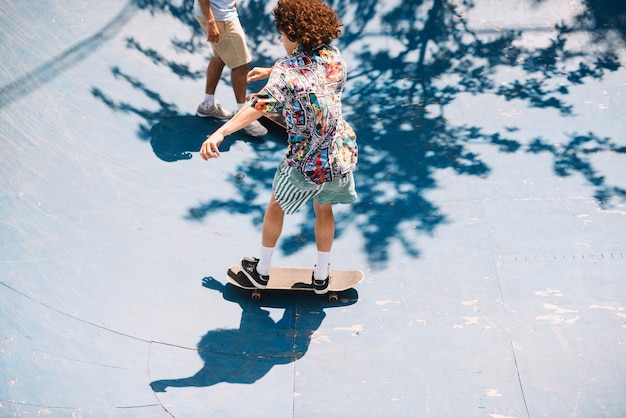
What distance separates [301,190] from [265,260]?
0.60 metres

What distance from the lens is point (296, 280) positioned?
4.00 meters

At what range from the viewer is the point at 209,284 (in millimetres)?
4062

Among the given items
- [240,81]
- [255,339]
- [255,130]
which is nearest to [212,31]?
[240,81]

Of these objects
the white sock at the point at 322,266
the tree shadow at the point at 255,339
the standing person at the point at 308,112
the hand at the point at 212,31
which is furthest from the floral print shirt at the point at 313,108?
the hand at the point at 212,31

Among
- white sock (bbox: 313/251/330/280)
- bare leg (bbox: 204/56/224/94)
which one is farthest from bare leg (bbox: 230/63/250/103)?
white sock (bbox: 313/251/330/280)

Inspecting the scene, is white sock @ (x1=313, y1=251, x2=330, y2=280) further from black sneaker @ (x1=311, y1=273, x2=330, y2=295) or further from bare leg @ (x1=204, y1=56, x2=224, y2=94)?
bare leg @ (x1=204, y1=56, x2=224, y2=94)

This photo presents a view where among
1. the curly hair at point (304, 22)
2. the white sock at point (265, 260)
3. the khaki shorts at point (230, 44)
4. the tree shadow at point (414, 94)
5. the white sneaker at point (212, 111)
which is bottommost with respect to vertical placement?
the tree shadow at point (414, 94)

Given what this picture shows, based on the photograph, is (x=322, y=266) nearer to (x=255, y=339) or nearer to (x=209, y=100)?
(x=255, y=339)

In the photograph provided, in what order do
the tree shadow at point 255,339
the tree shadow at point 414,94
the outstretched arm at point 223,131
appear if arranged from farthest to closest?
the tree shadow at point 414,94 → the tree shadow at point 255,339 → the outstretched arm at point 223,131

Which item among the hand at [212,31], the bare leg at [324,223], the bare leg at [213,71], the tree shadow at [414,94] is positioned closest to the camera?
the bare leg at [324,223]

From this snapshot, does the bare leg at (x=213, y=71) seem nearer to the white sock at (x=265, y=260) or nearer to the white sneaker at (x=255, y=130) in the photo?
the white sneaker at (x=255, y=130)

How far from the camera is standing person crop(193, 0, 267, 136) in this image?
487 centimetres

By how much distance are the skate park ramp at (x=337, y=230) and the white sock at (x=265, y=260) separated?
247mm

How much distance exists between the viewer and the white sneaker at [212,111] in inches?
209
